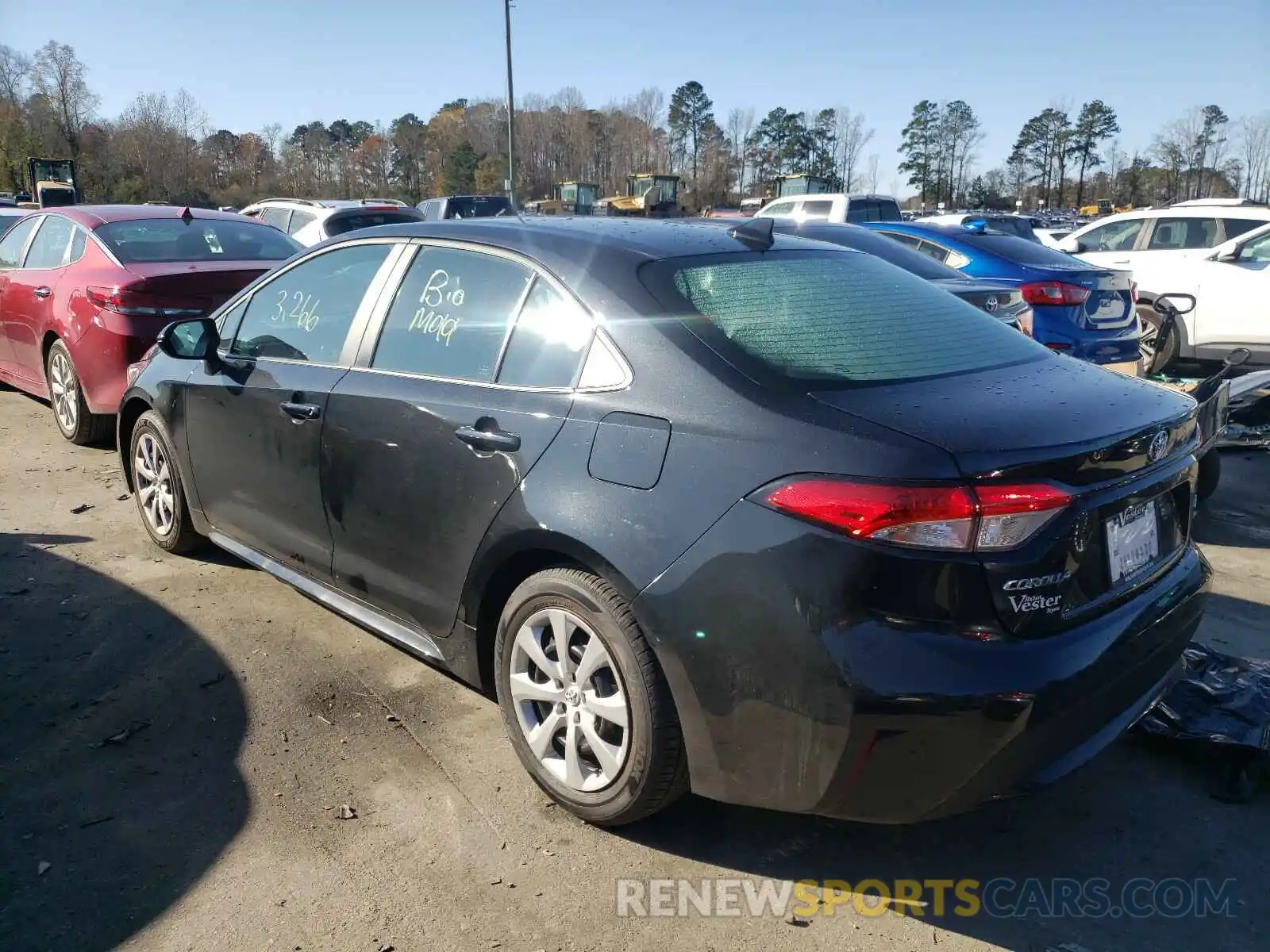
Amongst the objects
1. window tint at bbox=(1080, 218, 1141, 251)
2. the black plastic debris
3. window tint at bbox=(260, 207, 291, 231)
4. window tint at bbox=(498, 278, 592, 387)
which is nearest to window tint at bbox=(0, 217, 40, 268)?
window tint at bbox=(260, 207, 291, 231)

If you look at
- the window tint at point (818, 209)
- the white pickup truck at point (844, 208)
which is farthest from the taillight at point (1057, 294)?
the window tint at point (818, 209)

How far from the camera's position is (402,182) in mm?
81750

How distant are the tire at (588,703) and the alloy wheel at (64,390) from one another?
17.4 feet

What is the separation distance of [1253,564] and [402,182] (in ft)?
275

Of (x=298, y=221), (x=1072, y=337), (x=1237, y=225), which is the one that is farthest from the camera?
(x=298, y=221)

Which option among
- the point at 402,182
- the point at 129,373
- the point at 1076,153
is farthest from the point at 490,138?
the point at 129,373

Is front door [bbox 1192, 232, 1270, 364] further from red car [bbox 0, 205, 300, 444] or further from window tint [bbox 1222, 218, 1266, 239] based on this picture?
red car [bbox 0, 205, 300, 444]

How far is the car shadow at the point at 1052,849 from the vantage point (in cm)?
244

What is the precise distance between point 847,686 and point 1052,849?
107cm

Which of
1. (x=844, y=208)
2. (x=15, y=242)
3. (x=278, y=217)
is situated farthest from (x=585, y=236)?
(x=844, y=208)

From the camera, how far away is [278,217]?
46.2 ft

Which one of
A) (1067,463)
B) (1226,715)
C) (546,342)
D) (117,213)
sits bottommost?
(1226,715)

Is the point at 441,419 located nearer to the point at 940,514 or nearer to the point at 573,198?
the point at 940,514

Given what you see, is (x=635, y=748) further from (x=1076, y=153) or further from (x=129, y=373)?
(x=1076, y=153)
